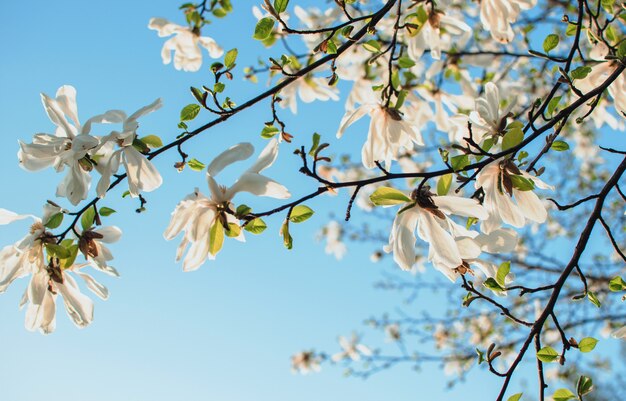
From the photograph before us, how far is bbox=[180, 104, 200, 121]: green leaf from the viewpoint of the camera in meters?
0.90

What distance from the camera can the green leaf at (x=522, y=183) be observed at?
31.5 inches

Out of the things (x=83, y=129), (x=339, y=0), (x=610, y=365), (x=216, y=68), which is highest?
(x=610, y=365)

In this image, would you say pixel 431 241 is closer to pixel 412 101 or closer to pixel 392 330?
pixel 412 101

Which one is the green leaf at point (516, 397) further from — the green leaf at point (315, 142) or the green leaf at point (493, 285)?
the green leaf at point (315, 142)

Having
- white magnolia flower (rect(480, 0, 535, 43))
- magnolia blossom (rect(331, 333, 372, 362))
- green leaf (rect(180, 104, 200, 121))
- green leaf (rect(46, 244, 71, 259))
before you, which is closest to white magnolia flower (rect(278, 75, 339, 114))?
white magnolia flower (rect(480, 0, 535, 43))

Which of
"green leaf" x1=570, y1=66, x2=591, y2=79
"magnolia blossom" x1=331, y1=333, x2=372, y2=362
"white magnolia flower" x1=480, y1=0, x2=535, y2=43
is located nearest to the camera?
"green leaf" x1=570, y1=66, x2=591, y2=79

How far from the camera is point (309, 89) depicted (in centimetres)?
164

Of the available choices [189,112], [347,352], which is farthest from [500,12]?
[347,352]

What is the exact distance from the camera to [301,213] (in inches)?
33.5

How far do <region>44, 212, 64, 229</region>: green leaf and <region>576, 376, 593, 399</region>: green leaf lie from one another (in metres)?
0.89

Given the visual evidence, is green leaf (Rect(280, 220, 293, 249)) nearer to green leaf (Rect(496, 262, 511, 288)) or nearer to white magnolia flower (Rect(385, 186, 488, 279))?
white magnolia flower (Rect(385, 186, 488, 279))

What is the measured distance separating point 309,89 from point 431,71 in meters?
0.40

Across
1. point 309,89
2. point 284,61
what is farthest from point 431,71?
point 284,61

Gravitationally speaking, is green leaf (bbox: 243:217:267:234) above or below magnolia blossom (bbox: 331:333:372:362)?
below
